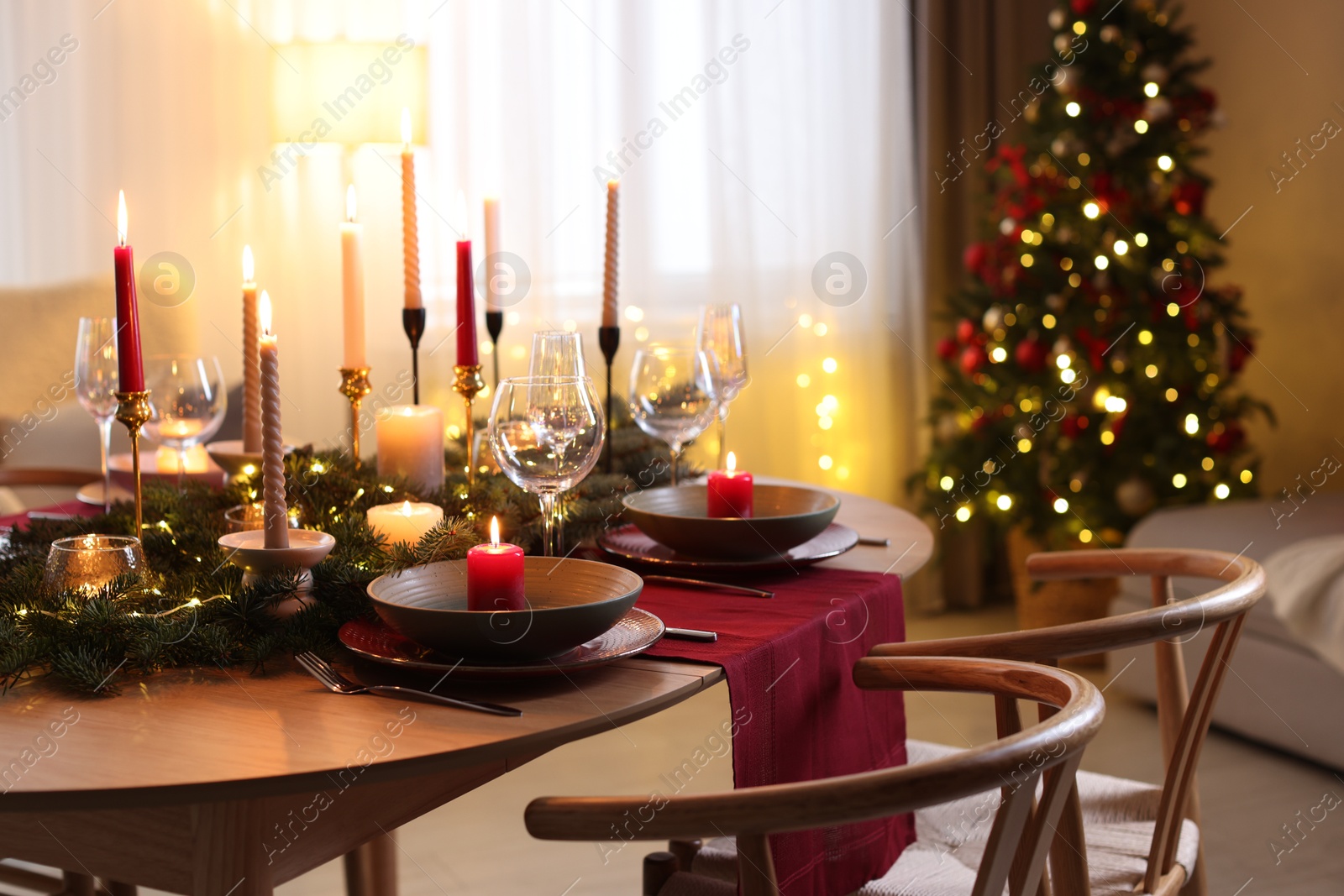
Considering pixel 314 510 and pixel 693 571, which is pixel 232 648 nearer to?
pixel 314 510

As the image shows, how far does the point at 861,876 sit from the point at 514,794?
1.51m

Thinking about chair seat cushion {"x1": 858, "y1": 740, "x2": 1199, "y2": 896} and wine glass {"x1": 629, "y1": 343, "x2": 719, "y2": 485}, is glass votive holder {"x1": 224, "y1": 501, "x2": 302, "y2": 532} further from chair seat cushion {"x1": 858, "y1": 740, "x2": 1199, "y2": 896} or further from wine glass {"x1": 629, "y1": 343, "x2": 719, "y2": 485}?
chair seat cushion {"x1": 858, "y1": 740, "x2": 1199, "y2": 896}

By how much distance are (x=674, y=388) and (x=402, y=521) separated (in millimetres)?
475

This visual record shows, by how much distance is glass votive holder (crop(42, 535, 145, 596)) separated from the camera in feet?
3.59

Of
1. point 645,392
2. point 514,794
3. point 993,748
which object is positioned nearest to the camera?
point 993,748

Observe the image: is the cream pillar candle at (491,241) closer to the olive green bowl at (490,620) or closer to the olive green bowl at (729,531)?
the olive green bowl at (729,531)

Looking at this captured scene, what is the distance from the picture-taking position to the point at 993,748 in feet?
2.76

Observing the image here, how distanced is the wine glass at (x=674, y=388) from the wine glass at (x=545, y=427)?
406mm

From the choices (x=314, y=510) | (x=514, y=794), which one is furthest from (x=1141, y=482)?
(x=314, y=510)

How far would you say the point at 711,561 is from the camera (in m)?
1.42

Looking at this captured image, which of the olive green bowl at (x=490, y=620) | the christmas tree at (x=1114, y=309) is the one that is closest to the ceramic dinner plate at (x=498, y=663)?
the olive green bowl at (x=490, y=620)

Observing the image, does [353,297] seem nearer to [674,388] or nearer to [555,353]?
[555,353]

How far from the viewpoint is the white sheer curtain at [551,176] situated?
3.18 metres

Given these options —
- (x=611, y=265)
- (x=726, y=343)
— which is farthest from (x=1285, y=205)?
(x=611, y=265)
